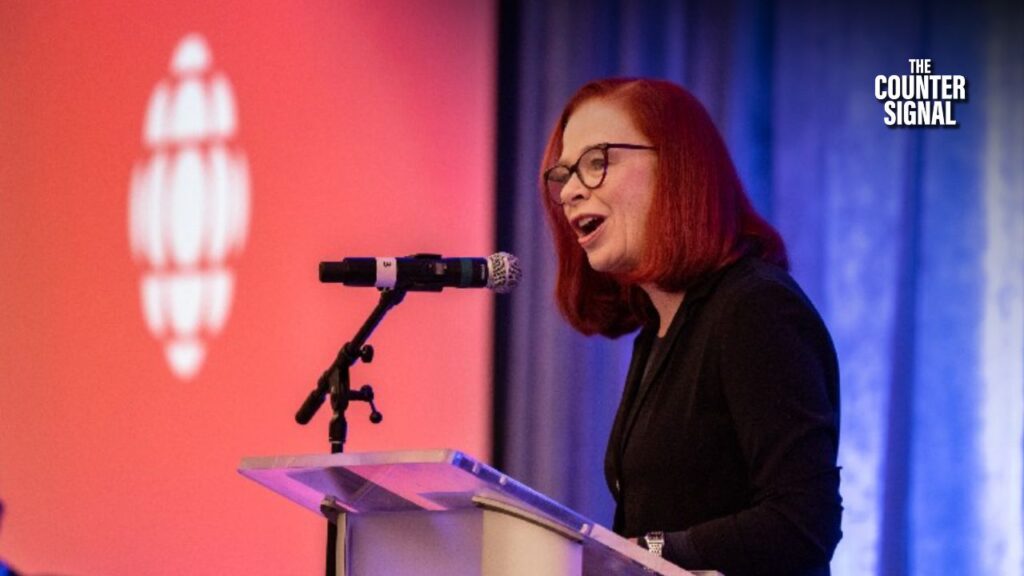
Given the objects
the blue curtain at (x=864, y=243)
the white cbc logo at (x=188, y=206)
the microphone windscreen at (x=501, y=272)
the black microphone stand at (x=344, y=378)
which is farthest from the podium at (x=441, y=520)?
the white cbc logo at (x=188, y=206)

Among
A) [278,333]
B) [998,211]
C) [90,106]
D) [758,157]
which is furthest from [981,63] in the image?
[90,106]

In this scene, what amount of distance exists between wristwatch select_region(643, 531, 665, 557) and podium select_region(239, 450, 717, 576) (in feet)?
1.01

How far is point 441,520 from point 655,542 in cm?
37

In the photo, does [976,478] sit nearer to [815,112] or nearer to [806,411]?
[815,112]

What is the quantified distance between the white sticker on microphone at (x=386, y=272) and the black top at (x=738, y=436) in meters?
0.50

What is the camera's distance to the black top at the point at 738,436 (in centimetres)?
203

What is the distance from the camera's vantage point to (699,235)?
234 centimetres

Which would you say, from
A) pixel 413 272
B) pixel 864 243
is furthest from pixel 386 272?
pixel 864 243

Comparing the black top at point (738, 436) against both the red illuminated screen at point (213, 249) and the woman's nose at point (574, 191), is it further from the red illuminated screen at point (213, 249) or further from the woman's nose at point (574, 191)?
the red illuminated screen at point (213, 249)

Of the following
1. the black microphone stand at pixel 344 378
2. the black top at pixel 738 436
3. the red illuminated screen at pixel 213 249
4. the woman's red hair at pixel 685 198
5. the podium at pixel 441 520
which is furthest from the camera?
the red illuminated screen at pixel 213 249

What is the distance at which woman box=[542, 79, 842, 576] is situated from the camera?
2049 mm

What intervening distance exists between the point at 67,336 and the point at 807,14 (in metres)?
2.60

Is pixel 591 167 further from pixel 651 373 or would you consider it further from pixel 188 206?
pixel 188 206

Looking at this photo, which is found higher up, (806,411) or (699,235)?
(699,235)
